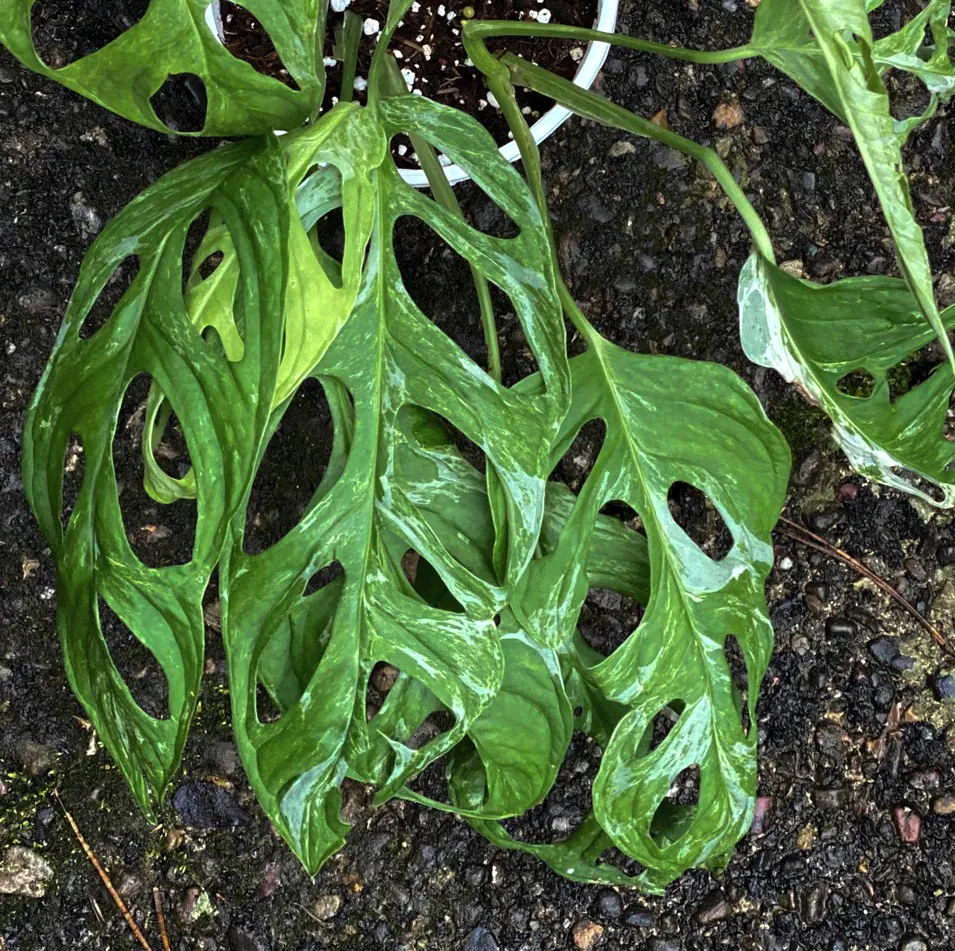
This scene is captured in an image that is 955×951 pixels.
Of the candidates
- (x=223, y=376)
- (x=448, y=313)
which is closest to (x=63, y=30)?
(x=448, y=313)

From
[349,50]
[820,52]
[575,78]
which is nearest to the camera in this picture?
[820,52]

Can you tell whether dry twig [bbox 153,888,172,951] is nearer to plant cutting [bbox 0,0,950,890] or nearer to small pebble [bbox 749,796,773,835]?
plant cutting [bbox 0,0,950,890]

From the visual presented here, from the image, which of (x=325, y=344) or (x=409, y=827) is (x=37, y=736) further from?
(x=325, y=344)

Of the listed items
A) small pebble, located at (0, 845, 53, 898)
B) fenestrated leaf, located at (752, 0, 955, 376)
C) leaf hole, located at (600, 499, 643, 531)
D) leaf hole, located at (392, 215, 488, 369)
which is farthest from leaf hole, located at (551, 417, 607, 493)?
small pebble, located at (0, 845, 53, 898)

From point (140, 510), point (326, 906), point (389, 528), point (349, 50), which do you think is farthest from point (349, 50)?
point (326, 906)

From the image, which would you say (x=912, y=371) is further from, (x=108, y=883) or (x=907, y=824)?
(x=108, y=883)

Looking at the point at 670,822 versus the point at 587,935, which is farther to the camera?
the point at 587,935

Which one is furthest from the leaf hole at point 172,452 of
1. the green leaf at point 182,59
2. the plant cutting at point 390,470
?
the green leaf at point 182,59
